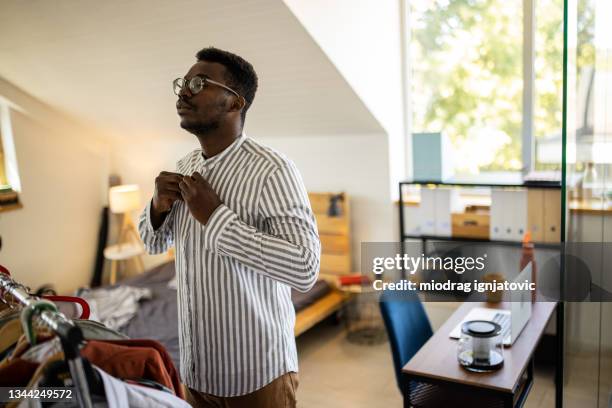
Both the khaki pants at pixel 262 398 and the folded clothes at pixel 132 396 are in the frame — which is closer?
the folded clothes at pixel 132 396

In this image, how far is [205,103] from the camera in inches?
54.8

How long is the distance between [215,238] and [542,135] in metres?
2.90

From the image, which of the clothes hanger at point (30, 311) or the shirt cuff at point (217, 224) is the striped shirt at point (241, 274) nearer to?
the shirt cuff at point (217, 224)

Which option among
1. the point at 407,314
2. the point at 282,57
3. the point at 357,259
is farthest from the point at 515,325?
the point at 357,259

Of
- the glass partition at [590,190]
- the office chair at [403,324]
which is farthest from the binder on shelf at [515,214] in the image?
the glass partition at [590,190]

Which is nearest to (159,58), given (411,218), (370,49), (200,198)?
(370,49)

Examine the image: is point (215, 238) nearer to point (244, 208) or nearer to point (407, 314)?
point (244, 208)

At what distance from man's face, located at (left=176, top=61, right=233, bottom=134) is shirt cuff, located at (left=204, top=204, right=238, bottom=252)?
0.72ft

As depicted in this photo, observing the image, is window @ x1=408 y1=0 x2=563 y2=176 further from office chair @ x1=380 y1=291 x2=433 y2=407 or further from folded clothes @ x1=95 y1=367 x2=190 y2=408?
folded clothes @ x1=95 y1=367 x2=190 y2=408

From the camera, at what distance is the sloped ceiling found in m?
2.94

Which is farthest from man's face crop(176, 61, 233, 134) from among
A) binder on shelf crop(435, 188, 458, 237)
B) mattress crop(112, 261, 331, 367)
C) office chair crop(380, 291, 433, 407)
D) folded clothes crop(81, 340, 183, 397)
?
binder on shelf crop(435, 188, 458, 237)

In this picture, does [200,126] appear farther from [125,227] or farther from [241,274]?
[125,227]

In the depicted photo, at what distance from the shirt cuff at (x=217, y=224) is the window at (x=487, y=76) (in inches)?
113

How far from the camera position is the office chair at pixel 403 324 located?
244 centimetres
